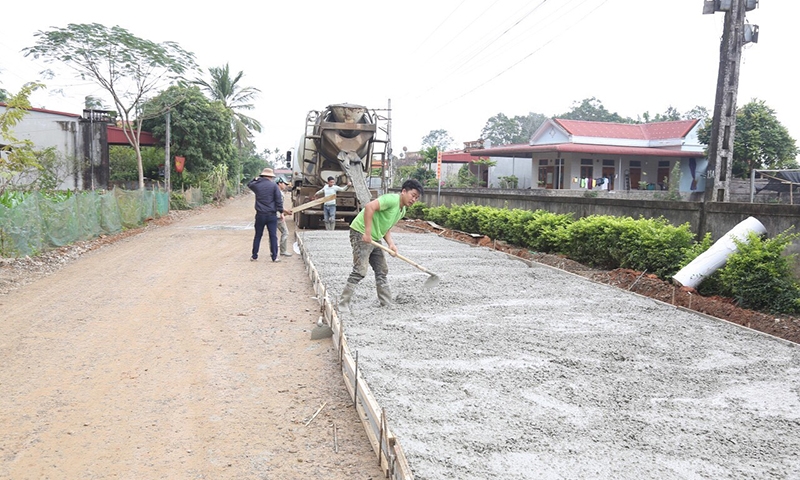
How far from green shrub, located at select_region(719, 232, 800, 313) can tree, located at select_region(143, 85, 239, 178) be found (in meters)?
24.9

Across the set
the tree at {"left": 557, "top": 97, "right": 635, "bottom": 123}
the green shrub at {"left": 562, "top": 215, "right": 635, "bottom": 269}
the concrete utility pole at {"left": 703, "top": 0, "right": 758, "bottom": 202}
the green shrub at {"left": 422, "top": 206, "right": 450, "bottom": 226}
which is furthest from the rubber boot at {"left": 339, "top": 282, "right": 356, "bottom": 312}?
the tree at {"left": 557, "top": 97, "right": 635, "bottom": 123}

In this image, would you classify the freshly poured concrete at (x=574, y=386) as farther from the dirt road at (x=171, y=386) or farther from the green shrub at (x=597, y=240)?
the green shrub at (x=597, y=240)

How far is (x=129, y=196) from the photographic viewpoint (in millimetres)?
17047

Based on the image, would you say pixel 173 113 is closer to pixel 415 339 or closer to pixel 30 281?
pixel 30 281

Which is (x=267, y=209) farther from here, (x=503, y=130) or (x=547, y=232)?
(x=503, y=130)

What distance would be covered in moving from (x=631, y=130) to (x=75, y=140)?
86.3 ft

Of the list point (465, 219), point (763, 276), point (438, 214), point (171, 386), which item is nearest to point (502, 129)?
point (438, 214)

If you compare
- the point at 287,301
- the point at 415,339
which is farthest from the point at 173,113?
the point at 415,339

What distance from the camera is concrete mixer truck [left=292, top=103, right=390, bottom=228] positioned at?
15.6 m

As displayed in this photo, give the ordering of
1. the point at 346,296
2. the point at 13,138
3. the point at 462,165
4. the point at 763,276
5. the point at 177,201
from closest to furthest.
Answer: the point at 346,296 → the point at 763,276 → the point at 13,138 → the point at 177,201 → the point at 462,165

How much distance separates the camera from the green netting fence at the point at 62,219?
9664 millimetres

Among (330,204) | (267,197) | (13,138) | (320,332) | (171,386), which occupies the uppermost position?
(13,138)

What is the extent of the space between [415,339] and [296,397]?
1.44 metres

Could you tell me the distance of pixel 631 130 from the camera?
32.7 meters
